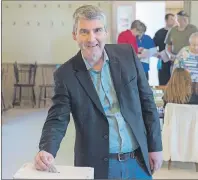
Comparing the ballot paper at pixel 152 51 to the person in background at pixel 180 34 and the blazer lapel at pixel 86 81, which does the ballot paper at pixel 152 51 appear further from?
the blazer lapel at pixel 86 81

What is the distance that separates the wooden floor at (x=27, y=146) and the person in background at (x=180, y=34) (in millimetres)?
2056

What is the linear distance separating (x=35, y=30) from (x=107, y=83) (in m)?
6.63

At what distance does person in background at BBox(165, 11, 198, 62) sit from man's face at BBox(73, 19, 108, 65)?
178 inches

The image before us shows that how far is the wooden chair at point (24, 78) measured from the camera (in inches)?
313

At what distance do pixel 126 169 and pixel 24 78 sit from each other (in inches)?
266

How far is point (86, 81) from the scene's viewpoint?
1.67 meters

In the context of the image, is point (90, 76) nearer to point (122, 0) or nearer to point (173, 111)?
point (173, 111)

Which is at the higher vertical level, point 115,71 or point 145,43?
point 145,43

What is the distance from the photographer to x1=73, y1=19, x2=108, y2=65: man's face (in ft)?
4.99

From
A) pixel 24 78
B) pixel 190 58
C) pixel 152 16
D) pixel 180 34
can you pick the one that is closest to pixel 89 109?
pixel 190 58

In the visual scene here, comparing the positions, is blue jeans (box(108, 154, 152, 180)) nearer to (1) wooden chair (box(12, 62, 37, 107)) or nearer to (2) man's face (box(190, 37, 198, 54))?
(2) man's face (box(190, 37, 198, 54))

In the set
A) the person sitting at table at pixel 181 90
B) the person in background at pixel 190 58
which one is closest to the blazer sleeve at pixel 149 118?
the person sitting at table at pixel 181 90

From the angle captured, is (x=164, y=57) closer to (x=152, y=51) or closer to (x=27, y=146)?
(x=152, y=51)

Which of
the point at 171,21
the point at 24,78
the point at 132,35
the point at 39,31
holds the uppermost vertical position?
the point at 171,21
